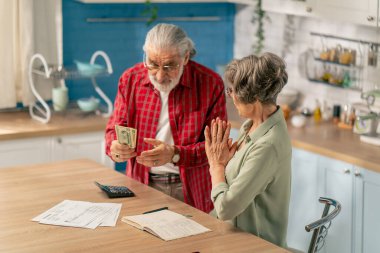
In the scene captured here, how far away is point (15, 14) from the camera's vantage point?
548 centimetres

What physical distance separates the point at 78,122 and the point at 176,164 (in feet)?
5.86

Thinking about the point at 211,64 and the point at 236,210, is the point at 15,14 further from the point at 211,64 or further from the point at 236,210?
the point at 236,210

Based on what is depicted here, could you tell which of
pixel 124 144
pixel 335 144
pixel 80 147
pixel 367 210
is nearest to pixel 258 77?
pixel 124 144

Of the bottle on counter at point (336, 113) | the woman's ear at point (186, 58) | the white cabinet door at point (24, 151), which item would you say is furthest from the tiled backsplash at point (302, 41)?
the white cabinet door at point (24, 151)

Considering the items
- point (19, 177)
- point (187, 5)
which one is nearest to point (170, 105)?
point (19, 177)

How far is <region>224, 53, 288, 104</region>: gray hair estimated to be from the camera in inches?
122

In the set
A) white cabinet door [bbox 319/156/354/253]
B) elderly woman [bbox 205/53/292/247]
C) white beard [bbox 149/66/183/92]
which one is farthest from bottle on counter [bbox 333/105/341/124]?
elderly woman [bbox 205/53/292/247]

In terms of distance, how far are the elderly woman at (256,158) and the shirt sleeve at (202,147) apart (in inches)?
18.9

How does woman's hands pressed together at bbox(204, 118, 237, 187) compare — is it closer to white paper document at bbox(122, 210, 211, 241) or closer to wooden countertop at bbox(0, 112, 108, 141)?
white paper document at bbox(122, 210, 211, 241)

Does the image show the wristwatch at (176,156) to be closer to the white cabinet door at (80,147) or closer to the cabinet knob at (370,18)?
the cabinet knob at (370,18)

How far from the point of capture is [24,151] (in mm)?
5188

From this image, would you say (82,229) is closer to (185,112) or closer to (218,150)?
(218,150)

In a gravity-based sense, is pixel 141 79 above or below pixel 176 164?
above

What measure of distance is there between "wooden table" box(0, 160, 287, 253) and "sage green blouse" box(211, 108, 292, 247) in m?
0.11
